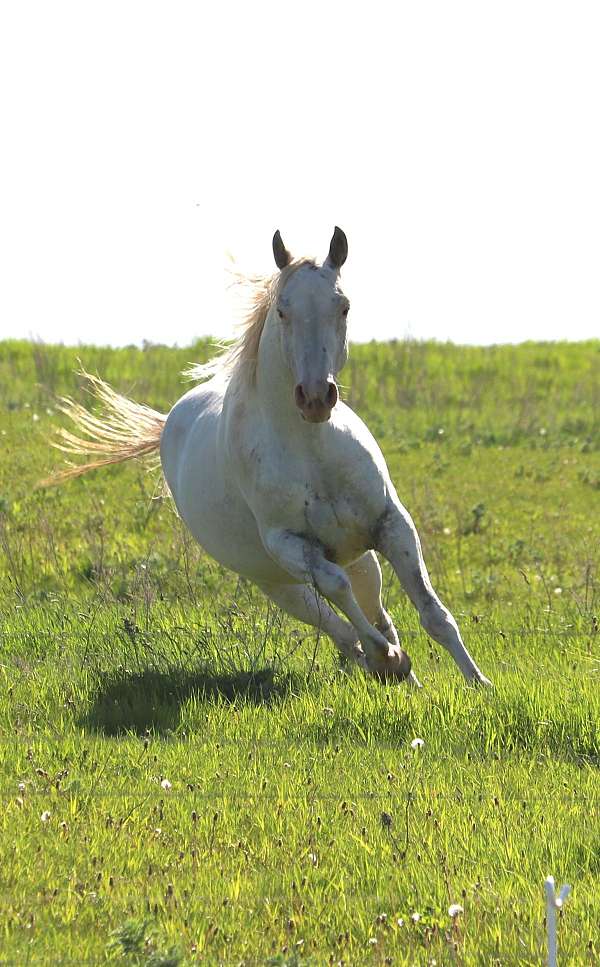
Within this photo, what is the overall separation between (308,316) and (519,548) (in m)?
6.96

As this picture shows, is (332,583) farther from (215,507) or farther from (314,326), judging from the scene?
(215,507)

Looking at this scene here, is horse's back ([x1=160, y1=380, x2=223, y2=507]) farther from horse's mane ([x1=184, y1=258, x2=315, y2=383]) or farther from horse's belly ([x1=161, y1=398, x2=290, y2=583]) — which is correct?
horse's mane ([x1=184, y1=258, x2=315, y2=383])

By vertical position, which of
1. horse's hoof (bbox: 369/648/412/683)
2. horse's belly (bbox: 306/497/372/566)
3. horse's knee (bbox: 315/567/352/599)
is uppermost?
horse's belly (bbox: 306/497/372/566)

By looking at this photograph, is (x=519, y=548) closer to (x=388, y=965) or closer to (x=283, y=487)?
(x=283, y=487)

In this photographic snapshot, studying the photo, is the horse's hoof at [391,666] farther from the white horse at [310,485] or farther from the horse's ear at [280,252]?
the horse's ear at [280,252]

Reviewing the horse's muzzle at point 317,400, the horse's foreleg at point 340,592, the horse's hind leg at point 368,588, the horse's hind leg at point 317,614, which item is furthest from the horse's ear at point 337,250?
the horse's hind leg at point 368,588

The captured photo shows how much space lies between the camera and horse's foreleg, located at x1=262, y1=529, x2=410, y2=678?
6.84 meters

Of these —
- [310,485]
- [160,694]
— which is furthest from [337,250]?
[160,694]

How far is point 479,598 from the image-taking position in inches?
440

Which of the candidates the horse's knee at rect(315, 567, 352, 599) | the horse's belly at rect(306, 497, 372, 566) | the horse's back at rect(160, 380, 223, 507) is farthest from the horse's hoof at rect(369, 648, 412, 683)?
the horse's back at rect(160, 380, 223, 507)

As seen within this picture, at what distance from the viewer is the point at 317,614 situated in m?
7.70

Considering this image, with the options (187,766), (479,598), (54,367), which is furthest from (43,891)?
(54,367)

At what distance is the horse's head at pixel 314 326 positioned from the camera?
21.2ft

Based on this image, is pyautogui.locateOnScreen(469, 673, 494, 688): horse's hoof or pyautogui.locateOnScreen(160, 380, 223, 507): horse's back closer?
pyautogui.locateOnScreen(469, 673, 494, 688): horse's hoof
